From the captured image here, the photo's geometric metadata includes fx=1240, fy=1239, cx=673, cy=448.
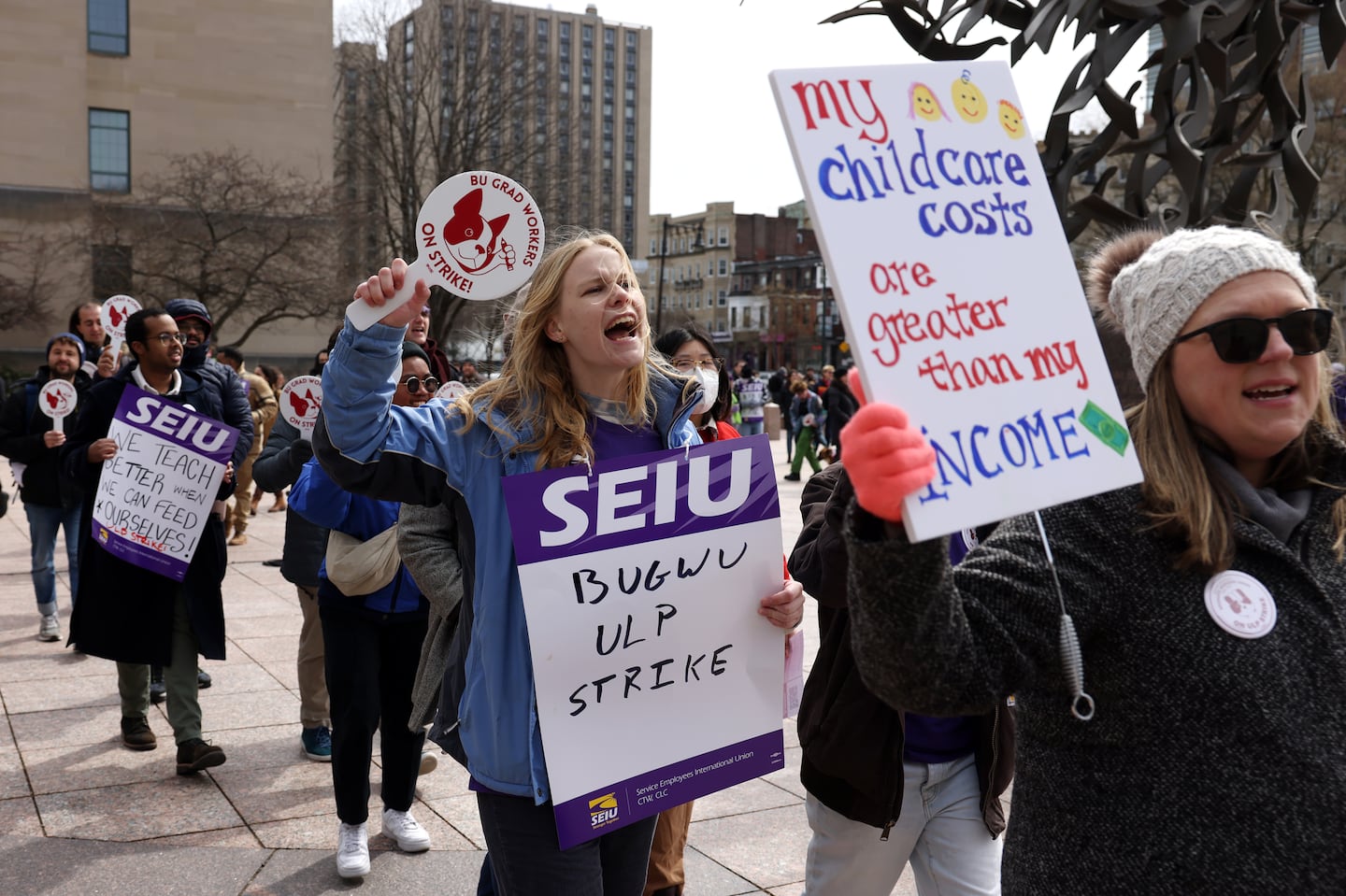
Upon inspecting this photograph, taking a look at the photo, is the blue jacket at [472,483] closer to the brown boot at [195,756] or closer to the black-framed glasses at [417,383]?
the black-framed glasses at [417,383]

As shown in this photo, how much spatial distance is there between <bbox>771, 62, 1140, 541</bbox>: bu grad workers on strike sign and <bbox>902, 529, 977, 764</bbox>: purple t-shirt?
4.05 feet

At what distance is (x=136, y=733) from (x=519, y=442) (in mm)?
3950

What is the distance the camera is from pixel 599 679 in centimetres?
271

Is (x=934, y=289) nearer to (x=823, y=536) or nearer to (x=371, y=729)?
(x=823, y=536)

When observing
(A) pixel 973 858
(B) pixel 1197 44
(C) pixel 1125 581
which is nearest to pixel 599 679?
(A) pixel 973 858

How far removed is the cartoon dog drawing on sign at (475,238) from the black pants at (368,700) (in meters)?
1.75

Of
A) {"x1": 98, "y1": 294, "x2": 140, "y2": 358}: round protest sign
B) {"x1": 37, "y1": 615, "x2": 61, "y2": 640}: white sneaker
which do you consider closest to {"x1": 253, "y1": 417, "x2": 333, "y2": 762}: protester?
{"x1": 37, "y1": 615, "x2": 61, "y2": 640}: white sneaker

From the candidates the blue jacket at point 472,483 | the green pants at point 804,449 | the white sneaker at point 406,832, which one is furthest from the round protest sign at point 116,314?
the green pants at point 804,449

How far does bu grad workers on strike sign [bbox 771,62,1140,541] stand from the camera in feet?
5.23

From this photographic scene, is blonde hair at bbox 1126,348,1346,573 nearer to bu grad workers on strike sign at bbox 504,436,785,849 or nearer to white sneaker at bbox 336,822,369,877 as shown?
bu grad workers on strike sign at bbox 504,436,785,849

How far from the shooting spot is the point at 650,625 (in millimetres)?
2775

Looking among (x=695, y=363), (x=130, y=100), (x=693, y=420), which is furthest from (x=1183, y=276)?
(x=130, y=100)

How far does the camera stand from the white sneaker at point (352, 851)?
14.0 feet

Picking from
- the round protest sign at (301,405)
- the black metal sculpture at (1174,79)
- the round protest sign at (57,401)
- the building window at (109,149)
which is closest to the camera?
the round protest sign at (301,405)
